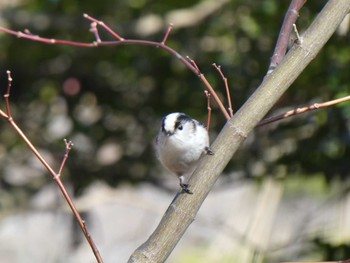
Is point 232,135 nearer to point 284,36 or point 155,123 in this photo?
point 284,36

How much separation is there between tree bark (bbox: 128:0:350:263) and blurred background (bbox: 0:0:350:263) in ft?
4.39

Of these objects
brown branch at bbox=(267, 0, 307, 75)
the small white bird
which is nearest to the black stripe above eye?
the small white bird

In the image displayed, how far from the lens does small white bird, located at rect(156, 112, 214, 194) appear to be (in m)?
1.88

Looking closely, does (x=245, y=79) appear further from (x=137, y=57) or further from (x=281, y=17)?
(x=137, y=57)

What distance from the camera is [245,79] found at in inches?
114

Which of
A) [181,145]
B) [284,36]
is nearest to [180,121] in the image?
[181,145]

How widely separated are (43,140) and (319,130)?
4.42ft

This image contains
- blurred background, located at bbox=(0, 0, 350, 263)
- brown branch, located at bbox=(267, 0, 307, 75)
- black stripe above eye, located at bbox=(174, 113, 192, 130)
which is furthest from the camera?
blurred background, located at bbox=(0, 0, 350, 263)

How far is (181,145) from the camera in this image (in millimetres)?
1903

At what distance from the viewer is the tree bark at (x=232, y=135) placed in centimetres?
120

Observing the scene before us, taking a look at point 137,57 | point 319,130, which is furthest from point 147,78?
point 319,130

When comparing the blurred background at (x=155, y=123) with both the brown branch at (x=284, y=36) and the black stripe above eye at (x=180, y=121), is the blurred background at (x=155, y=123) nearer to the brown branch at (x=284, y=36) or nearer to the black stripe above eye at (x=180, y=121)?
the black stripe above eye at (x=180, y=121)

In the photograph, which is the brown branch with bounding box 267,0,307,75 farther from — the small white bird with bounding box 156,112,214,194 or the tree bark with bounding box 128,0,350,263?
the small white bird with bounding box 156,112,214,194

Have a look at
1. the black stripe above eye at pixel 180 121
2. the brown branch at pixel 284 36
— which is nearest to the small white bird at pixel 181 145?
the black stripe above eye at pixel 180 121
